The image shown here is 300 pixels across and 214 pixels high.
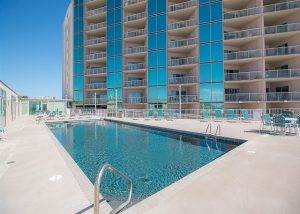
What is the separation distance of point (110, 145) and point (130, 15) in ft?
82.7

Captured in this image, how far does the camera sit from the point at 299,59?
69.4ft

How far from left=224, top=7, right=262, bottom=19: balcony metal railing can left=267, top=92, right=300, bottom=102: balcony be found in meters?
9.81

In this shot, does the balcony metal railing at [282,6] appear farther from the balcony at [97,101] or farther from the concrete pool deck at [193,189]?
the balcony at [97,101]

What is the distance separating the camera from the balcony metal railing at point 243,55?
22.1 m

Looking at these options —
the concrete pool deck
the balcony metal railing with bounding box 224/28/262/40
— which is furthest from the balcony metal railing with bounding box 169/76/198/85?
the concrete pool deck

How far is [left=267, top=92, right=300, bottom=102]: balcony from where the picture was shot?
807 inches

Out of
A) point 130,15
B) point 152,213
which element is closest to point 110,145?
point 152,213

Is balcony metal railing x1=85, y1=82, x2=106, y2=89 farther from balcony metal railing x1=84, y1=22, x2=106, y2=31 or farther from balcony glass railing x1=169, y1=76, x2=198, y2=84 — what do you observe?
balcony glass railing x1=169, y1=76, x2=198, y2=84

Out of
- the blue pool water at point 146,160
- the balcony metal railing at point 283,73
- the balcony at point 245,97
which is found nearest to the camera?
the blue pool water at point 146,160

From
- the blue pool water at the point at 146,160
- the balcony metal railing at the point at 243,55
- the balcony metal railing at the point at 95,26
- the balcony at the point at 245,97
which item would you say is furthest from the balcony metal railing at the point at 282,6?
the balcony metal railing at the point at 95,26

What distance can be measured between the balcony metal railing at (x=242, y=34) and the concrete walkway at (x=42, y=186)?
23.9 meters

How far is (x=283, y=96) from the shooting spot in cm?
2100

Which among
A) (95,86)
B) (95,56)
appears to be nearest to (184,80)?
(95,86)

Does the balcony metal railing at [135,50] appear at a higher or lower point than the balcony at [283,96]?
higher
